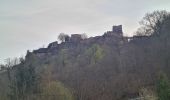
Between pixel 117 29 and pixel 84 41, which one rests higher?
pixel 117 29

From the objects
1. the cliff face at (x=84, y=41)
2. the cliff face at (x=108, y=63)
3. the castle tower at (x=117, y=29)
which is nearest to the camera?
the cliff face at (x=108, y=63)

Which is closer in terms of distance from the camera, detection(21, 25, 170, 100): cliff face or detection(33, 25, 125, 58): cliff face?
detection(21, 25, 170, 100): cliff face

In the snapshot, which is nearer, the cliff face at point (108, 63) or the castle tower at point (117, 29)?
the cliff face at point (108, 63)

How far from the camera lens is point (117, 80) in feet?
193

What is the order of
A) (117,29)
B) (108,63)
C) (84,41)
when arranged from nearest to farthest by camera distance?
(108,63)
(117,29)
(84,41)

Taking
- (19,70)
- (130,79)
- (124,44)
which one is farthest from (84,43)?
(19,70)

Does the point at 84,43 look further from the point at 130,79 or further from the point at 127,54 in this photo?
the point at 130,79

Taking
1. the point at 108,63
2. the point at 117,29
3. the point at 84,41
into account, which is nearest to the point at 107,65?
the point at 108,63

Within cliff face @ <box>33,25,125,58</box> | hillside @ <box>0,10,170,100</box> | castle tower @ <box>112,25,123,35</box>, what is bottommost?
hillside @ <box>0,10,170,100</box>

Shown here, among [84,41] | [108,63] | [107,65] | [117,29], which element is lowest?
[107,65]

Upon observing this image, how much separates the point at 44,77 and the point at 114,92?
37.4ft

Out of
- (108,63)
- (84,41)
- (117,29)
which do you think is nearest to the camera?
(108,63)

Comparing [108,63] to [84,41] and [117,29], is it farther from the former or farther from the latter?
[84,41]

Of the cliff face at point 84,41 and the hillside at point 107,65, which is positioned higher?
the cliff face at point 84,41
